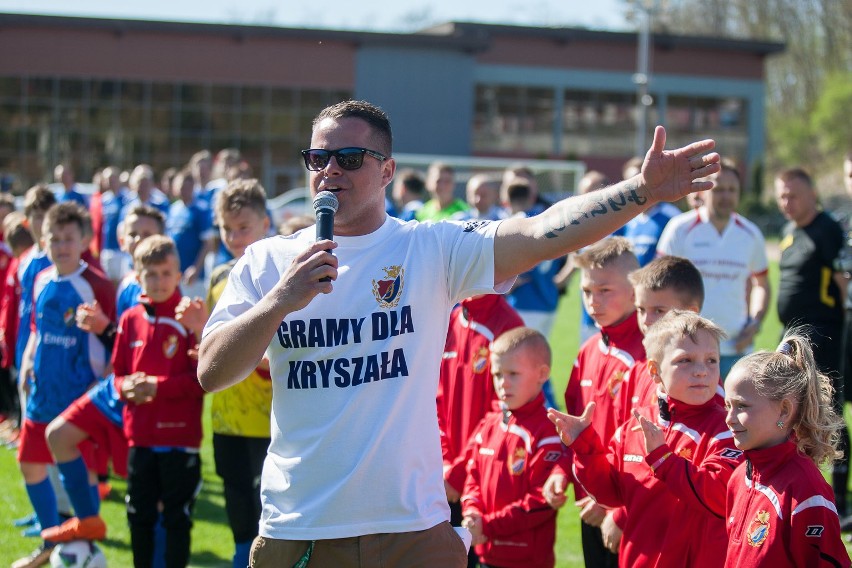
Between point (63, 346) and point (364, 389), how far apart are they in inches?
154

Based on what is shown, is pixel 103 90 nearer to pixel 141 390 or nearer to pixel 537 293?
pixel 537 293

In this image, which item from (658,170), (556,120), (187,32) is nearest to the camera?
(658,170)

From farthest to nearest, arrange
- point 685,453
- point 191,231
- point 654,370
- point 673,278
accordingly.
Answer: point 191,231
point 673,278
point 654,370
point 685,453

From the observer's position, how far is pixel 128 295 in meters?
6.56

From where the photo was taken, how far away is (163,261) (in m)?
5.84

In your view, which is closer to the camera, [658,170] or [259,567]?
[658,170]

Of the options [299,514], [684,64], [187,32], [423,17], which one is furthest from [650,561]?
[423,17]

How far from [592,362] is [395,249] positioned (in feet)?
6.79

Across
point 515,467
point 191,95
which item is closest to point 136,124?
point 191,95

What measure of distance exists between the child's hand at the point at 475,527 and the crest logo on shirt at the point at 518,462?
10.7 inches

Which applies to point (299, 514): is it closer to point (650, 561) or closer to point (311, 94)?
point (650, 561)

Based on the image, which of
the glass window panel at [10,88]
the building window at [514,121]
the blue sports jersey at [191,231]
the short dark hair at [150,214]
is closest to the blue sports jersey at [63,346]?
the short dark hair at [150,214]

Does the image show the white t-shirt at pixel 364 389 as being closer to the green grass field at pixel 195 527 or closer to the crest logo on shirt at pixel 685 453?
the crest logo on shirt at pixel 685 453

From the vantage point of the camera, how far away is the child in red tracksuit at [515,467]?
4949 mm
